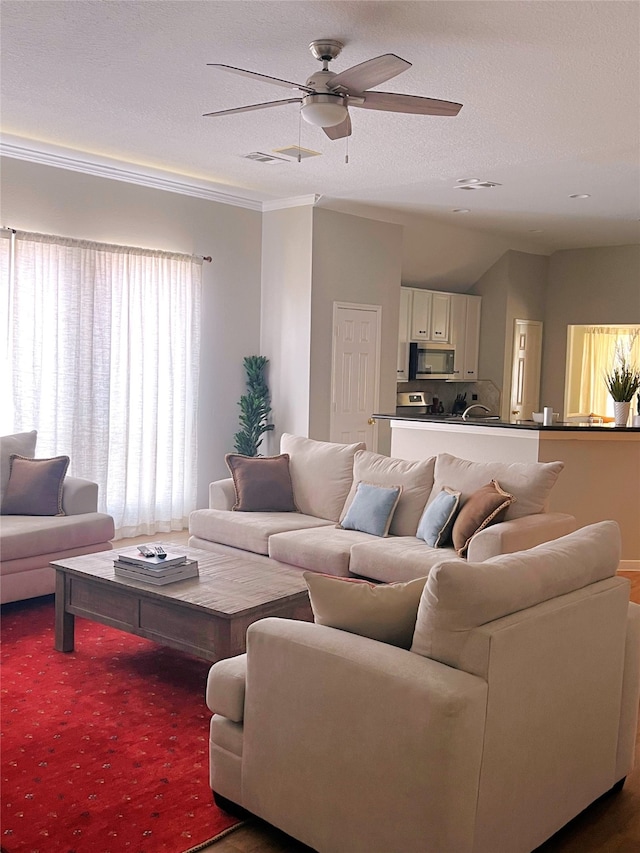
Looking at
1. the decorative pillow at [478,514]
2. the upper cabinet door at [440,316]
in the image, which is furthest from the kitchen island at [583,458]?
the upper cabinet door at [440,316]

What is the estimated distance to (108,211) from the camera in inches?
255

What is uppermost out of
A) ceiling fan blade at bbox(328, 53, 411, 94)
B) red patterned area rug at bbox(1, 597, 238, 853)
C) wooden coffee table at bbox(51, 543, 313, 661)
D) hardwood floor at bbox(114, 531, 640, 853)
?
ceiling fan blade at bbox(328, 53, 411, 94)

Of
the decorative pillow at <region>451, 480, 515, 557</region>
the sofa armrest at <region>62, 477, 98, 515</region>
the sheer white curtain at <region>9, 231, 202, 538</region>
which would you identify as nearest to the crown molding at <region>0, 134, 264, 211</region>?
the sheer white curtain at <region>9, 231, 202, 538</region>

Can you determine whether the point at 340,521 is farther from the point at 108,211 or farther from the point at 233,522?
the point at 108,211

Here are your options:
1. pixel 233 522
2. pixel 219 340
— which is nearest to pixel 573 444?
pixel 233 522

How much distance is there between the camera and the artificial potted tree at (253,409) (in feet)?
24.7

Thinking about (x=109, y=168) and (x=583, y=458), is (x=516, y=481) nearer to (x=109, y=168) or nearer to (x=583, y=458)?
(x=583, y=458)

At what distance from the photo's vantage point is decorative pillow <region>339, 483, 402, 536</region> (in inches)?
191

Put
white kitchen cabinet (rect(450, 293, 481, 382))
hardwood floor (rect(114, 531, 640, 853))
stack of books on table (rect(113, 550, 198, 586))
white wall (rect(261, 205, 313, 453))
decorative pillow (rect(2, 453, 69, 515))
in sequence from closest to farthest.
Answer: hardwood floor (rect(114, 531, 640, 853))
stack of books on table (rect(113, 550, 198, 586))
decorative pillow (rect(2, 453, 69, 515))
white wall (rect(261, 205, 313, 453))
white kitchen cabinet (rect(450, 293, 481, 382))

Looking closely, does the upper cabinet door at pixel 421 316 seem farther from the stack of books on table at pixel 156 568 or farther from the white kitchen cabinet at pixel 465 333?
the stack of books on table at pixel 156 568

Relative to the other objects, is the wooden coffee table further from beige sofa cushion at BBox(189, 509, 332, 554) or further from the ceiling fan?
the ceiling fan

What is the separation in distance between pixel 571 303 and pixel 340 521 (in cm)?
609

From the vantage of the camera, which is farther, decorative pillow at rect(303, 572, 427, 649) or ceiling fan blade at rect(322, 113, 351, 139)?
ceiling fan blade at rect(322, 113, 351, 139)

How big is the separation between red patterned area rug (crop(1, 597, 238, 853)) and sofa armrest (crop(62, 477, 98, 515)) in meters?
1.03
